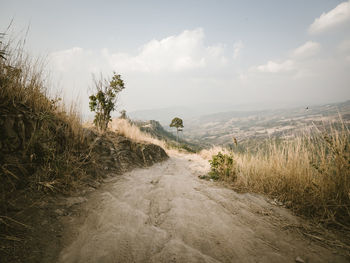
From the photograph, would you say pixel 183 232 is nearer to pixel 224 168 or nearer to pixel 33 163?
pixel 33 163

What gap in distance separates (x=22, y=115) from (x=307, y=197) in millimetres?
4922

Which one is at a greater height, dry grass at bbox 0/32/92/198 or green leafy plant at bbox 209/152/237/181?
dry grass at bbox 0/32/92/198

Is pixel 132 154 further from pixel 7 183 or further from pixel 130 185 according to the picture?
pixel 7 183

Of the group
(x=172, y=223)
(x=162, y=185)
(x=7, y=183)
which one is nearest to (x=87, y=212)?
(x=7, y=183)

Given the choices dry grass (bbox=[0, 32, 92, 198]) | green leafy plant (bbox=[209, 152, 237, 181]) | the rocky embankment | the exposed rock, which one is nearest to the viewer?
the rocky embankment

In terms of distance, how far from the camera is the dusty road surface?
151 centimetres

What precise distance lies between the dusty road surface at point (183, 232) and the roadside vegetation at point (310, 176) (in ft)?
1.30

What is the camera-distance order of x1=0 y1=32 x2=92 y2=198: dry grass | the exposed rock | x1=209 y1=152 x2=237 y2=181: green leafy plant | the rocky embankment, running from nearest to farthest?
the rocky embankment < x1=0 y1=32 x2=92 y2=198: dry grass < x1=209 y1=152 x2=237 y2=181: green leafy plant < the exposed rock

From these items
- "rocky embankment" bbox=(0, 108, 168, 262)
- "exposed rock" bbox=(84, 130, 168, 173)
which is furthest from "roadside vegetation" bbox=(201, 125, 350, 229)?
"rocky embankment" bbox=(0, 108, 168, 262)

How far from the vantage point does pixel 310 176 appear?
270 cm

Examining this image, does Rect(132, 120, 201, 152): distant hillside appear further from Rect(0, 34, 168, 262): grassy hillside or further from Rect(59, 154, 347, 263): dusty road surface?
Rect(59, 154, 347, 263): dusty road surface

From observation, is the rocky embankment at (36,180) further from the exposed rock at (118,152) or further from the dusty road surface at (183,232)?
the exposed rock at (118,152)

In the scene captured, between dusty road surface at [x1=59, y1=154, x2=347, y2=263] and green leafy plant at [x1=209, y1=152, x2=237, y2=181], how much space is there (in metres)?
1.18

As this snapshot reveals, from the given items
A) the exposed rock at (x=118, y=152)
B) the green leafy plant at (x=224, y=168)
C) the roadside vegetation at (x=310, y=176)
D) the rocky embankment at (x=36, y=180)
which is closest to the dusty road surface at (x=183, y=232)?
the rocky embankment at (x=36, y=180)
